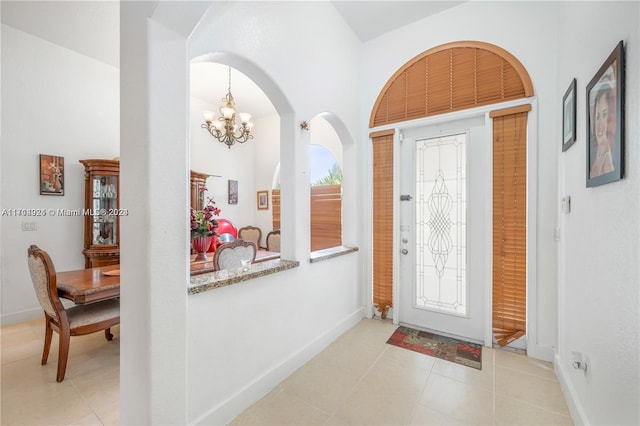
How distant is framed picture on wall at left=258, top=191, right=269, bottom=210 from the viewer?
562 centimetres

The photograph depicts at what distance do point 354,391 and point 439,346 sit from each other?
111 centimetres


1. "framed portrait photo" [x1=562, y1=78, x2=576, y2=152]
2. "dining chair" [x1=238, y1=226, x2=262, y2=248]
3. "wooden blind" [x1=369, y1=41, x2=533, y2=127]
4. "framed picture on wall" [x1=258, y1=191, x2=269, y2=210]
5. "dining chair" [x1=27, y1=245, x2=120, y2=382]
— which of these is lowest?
"dining chair" [x1=27, y1=245, x2=120, y2=382]

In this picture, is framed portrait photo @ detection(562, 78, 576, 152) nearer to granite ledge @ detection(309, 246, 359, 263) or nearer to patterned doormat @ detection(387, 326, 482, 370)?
patterned doormat @ detection(387, 326, 482, 370)

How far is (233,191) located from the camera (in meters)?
5.43

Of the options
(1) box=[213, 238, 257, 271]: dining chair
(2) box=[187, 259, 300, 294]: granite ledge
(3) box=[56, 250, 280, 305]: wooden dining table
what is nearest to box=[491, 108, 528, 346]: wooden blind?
(2) box=[187, 259, 300, 294]: granite ledge

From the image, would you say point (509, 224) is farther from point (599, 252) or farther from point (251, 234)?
point (251, 234)

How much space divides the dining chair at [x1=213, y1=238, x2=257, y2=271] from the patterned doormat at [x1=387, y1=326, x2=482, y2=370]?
1679 millimetres

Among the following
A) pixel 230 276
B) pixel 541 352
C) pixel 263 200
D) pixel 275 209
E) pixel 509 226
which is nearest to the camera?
pixel 230 276

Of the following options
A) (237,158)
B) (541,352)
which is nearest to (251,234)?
(237,158)

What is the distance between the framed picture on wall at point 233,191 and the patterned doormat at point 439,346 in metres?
3.92

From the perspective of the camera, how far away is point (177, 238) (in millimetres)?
1387

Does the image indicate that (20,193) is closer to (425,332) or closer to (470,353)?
(425,332)

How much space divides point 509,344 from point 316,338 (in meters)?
1.80

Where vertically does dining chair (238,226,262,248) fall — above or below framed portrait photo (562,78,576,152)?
below
